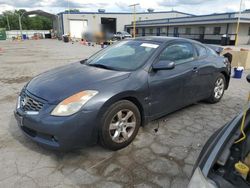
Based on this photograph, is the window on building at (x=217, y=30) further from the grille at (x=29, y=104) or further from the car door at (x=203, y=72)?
the grille at (x=29, y=104)

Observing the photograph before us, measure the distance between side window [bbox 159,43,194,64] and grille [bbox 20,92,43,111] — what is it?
6.22 ft

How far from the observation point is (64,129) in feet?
8.15

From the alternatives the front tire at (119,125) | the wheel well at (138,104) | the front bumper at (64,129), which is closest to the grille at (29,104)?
the front bumper at (64,129)

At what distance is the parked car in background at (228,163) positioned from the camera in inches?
51.4

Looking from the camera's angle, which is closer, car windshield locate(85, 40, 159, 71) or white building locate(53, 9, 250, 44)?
car windshield locate(85, 40, 159, 71)

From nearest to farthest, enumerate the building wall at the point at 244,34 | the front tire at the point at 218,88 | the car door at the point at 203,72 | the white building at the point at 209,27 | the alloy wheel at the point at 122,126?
the alloy wheel at the point at 122,126 → the car door at the point at 203,72 → the front tire at the point at 218,88 → the white building at the point at 209,27 → the building wall at the point at 244,34

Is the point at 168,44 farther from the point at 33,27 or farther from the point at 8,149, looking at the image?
the point at 33,27

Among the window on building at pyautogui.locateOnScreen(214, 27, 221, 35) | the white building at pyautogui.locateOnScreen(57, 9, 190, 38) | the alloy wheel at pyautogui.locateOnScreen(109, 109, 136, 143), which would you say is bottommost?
the alloy wheel at pyautogui.locateOnScreen(109, 109, 136, 143)

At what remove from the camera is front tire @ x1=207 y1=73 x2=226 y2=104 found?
468cm

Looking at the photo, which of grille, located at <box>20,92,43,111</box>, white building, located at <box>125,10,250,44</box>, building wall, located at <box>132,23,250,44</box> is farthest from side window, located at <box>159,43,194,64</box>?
building wall, located at <box>132,23,250,44</box>

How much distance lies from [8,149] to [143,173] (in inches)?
74.2

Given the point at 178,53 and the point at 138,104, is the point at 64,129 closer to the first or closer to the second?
the point at 138,104

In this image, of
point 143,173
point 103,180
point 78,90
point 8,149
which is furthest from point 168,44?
point 8,149

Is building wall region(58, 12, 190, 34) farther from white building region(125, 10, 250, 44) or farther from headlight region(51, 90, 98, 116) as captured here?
headlight region(51, 90, 98, 116)
